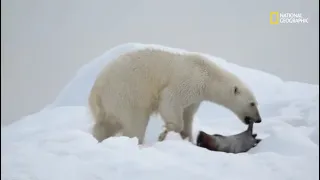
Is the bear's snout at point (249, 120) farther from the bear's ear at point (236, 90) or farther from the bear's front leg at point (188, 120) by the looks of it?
the bear's front leg at point (188, 120)

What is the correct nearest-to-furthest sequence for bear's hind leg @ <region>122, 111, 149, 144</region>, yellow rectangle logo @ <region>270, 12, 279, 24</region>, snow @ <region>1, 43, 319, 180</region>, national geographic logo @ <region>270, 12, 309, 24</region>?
snow @ <region>1, 43, 319, 180</region>
bear's hind leg @ <region>122, 111, 149, 144</region>
national geographic logo @ <region>270, 12, 309, 24</region>
yellow rectangle logo @ <region>270, 12, 279, 24</region>

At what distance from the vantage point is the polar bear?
3096 millimetres

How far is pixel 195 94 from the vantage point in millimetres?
3283

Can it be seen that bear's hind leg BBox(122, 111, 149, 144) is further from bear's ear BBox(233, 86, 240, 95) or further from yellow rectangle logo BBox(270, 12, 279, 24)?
yellow rectangle logo BBox(270, 12, 279, 24)

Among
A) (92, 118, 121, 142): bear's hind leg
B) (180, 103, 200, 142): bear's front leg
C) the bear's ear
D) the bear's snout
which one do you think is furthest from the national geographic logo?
(92, 118, 121, 142): bear's hind leg

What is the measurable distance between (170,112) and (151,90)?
216 millimetres

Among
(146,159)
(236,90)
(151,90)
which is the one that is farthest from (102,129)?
(146,159)

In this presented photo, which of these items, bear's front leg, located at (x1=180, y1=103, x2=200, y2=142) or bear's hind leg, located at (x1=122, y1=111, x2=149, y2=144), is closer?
bear's hind leg, located at (x1=122, y1=111, x2=149, y2=144)

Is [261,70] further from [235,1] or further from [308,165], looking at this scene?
[308,165]

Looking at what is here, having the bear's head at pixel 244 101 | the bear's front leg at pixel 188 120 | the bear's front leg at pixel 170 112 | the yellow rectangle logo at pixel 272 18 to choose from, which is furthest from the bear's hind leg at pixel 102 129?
the yellow rectangle logo at pixel 272 18

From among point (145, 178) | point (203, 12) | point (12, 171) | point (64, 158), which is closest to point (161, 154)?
point (145, 178)

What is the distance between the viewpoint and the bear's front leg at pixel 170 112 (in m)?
3.16

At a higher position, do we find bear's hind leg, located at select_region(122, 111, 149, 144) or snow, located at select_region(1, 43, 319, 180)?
snow, located at select_region(1, 43, 319, 180)

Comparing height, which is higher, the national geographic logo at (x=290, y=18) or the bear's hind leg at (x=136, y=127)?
the national geographic logo at (x=290, y=18)
